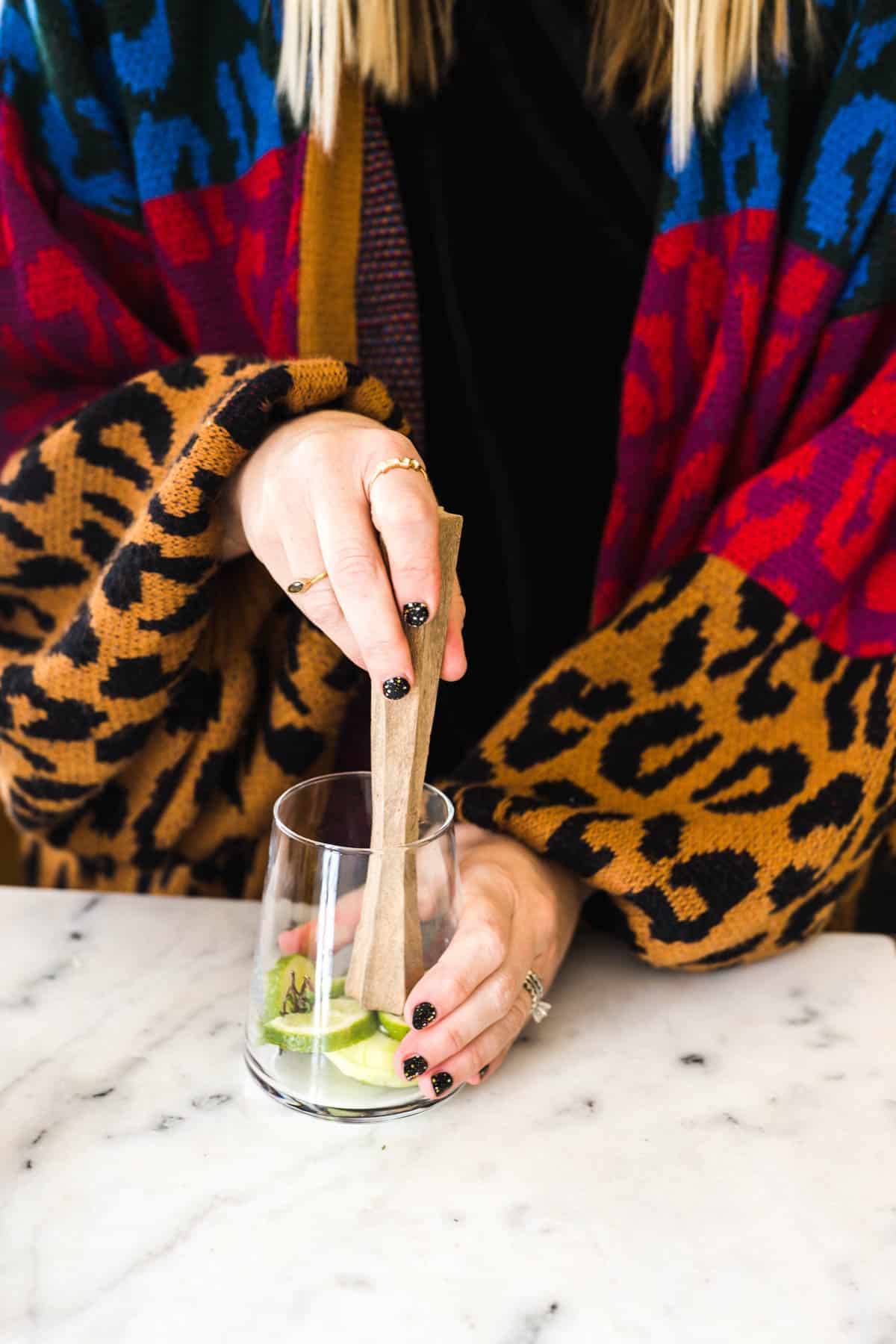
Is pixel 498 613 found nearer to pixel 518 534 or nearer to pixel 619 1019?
pixel 518 534

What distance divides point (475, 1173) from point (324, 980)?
9 centimetres

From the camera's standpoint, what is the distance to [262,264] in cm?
67

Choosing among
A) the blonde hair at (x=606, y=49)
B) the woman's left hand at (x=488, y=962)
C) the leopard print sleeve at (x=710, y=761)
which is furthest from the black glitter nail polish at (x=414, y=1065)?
the blonde hair at (x=606, y=49)

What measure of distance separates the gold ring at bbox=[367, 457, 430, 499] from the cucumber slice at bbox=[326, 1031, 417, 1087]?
21 centimetres

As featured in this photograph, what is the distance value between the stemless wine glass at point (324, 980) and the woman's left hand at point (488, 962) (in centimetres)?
1

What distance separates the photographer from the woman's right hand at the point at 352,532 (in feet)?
1.26

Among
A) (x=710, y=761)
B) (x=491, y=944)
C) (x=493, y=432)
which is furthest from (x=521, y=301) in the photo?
(x=491, y=944)

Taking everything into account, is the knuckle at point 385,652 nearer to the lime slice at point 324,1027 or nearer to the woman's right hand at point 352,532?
the woman's right hand at point 352,532

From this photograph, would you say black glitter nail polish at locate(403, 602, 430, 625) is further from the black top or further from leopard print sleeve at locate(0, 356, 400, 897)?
the black top

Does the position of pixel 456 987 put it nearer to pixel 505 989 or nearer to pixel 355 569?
pixel 505 989

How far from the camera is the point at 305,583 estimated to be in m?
0.41

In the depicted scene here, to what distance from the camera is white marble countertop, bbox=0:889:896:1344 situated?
0.35 meters

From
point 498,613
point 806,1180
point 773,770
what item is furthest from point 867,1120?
point 498,613

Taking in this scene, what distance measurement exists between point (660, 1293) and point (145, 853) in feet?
1.36
